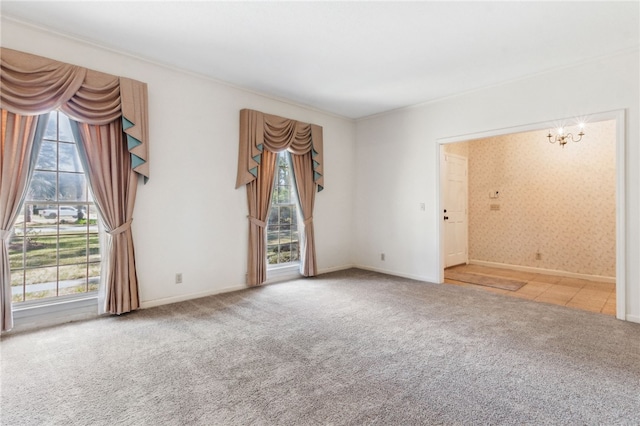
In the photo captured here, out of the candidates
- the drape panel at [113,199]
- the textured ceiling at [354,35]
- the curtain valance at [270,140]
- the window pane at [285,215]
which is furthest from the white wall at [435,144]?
the drape panel at [113,199]

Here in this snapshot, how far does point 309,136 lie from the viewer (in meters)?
5.21

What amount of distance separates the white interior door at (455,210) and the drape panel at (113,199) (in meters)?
5.04

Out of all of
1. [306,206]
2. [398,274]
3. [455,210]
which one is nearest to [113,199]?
[306,206]

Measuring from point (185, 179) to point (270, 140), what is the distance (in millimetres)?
1348

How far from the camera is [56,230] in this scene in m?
3.21

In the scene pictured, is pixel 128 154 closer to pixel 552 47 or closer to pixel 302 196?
pixel 302 196

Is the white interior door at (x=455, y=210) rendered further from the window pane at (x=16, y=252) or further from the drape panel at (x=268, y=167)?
the window pane at (x=16, y=252)

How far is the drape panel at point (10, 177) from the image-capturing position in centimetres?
278

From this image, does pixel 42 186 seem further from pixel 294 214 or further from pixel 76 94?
pixel 294 214

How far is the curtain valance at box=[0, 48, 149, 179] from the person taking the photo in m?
2.77

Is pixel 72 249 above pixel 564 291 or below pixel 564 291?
above

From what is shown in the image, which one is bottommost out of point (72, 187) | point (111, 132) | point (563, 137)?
point (72, 187)

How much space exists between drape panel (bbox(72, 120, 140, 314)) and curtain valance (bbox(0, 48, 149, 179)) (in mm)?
112

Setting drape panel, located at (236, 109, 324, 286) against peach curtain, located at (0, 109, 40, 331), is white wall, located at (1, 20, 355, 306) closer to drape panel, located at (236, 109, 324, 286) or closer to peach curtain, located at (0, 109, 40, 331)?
drape panel, located at (236, 109, 324, 286)
